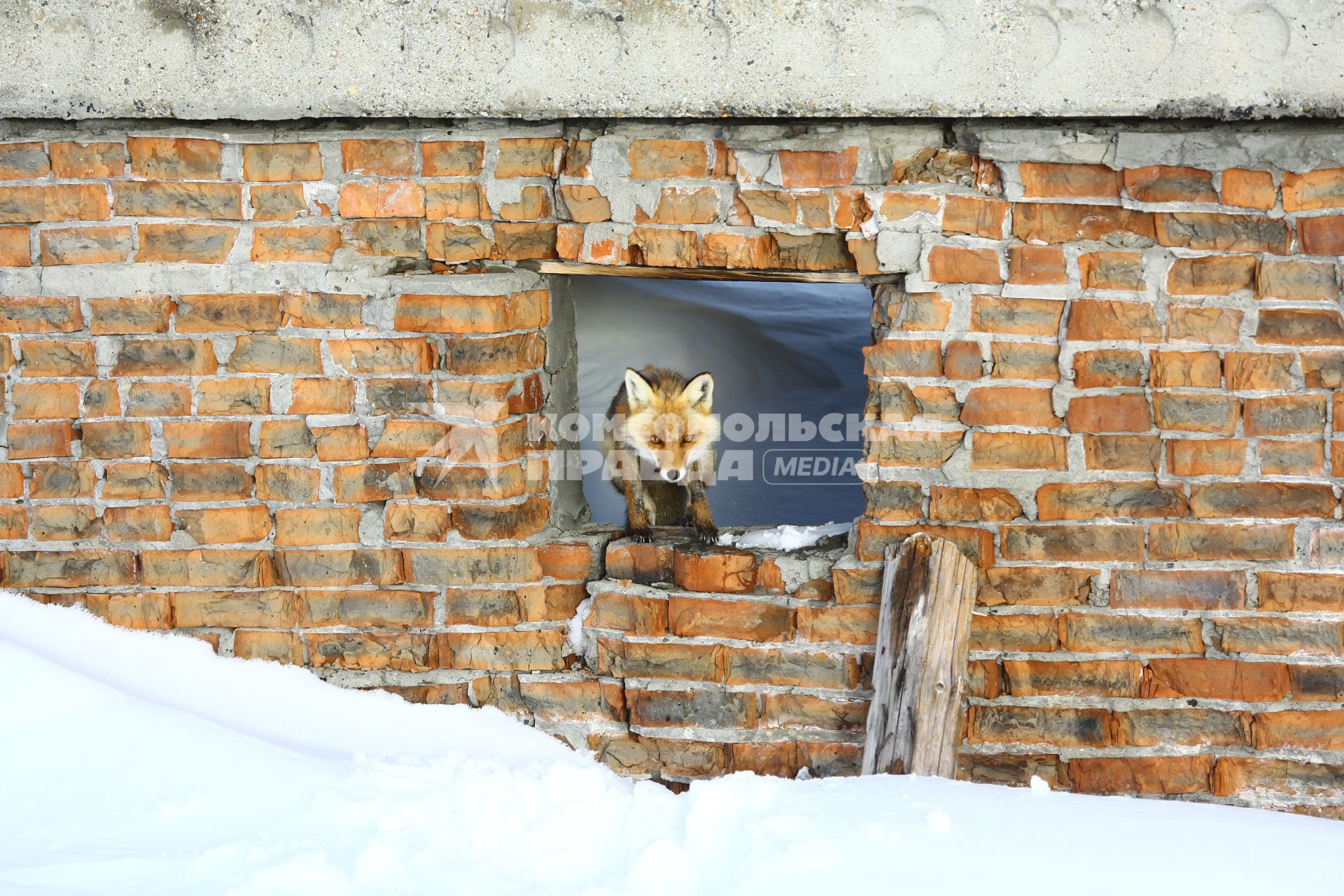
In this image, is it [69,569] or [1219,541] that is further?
[69,569]

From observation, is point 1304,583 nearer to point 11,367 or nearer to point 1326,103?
point 1326,103

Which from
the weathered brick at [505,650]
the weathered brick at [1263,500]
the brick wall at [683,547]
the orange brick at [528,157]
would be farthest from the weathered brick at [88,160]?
the weathered brick at [1263,500]

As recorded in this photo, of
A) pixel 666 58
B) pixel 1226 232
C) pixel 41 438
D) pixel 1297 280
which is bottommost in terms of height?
pixel 41 438

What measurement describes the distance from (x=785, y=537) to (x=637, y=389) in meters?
0.92

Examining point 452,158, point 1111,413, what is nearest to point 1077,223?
point 1111,413

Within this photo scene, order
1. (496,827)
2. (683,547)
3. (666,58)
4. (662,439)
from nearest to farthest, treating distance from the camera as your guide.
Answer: (496,827) < (666,58) < (683,547) < (662,439)

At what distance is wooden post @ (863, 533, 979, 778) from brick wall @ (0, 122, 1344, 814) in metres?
0.17

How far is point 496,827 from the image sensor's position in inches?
75.5

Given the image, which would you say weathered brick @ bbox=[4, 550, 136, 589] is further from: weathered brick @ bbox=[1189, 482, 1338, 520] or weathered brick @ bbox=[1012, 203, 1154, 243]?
weathered brick @ bbox=[1189, 482, 1338, 520]

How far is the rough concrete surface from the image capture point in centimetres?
232

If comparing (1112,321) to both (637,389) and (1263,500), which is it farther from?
(637,389)

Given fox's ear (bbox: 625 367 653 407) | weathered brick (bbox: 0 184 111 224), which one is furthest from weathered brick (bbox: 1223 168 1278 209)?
weathered brick (bbox: 0 184 111 224)

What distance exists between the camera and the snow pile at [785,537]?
2883 mm

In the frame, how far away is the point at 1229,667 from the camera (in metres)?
2.62
